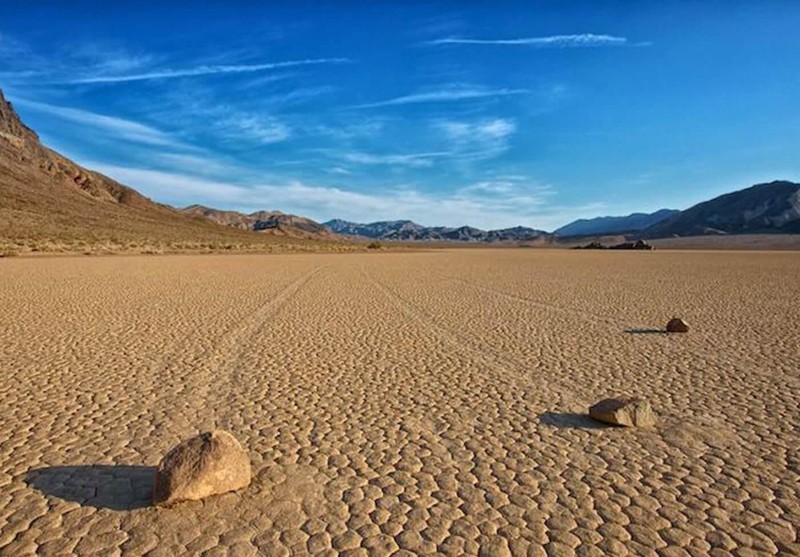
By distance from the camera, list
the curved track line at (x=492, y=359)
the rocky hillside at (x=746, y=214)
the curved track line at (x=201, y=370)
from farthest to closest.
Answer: the rocky hillside at (x=746, y=214) → the curved track line at (x=492, y=359) → the curved track line at (x=201, y=370)

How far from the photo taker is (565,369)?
321 inches

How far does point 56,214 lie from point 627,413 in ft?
227

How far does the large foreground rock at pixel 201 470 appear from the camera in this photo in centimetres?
390

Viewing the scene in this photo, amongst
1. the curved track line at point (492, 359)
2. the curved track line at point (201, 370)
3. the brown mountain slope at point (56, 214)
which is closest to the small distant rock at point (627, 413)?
the curved track line at point (492, 359)

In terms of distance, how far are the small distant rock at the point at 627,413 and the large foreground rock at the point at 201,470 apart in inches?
143

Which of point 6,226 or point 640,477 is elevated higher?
point 6,226

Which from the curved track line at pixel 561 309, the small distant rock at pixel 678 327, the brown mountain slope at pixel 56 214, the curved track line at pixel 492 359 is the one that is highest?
the brown mountain slope at pixel 56 214

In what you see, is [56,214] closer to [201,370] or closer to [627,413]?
[201,370]

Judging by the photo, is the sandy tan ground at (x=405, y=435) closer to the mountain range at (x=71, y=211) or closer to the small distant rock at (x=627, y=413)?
the small distant rock at (x=627, y=413)

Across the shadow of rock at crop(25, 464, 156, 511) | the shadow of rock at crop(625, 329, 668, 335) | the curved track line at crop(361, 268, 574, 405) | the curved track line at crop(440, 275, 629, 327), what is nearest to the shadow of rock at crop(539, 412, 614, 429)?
the curved track line at crop(361, 268, 574, 405)

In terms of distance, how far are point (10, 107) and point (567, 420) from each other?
120826mm

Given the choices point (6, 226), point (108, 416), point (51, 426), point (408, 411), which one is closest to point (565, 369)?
point (408, 411)

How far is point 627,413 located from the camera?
5617 mm

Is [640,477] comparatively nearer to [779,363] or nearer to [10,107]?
[779,363]
